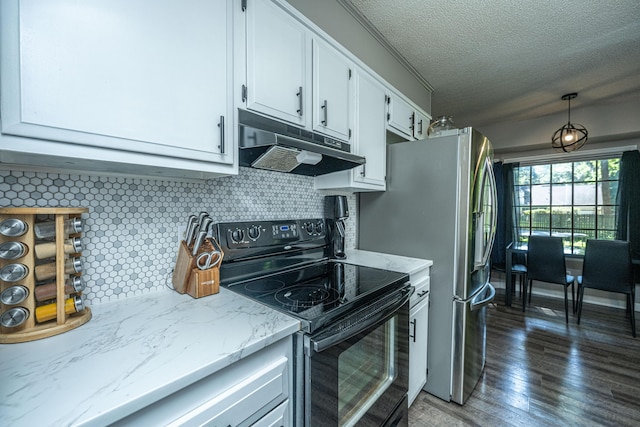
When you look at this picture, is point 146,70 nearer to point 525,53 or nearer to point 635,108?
point 525,53

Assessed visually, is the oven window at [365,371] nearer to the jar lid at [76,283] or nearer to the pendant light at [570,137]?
the jar lid at [76,283]

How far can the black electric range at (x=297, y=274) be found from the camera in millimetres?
1042

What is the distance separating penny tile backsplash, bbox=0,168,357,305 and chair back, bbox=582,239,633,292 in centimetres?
378

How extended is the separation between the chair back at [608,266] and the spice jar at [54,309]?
4.30 meters

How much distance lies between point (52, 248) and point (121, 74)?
550 mm

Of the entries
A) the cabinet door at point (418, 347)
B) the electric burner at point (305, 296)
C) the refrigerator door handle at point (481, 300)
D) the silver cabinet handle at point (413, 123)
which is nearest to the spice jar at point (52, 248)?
the electric burner at point (305, 296)

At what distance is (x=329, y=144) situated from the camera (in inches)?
55.9

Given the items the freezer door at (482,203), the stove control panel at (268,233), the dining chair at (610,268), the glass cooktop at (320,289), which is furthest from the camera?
the dining chair at (610,268)

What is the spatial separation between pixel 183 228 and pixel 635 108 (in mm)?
4886

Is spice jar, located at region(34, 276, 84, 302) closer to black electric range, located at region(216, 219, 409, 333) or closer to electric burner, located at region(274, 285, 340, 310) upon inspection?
black electric range, located at region(216, 219, 409, 333)

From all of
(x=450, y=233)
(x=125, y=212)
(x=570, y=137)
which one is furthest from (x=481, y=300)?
(x=570, y=137)

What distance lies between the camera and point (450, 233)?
1.74m

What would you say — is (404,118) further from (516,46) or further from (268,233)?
(268,233)

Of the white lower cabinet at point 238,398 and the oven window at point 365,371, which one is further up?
the white lower cabinet at point 238,398
